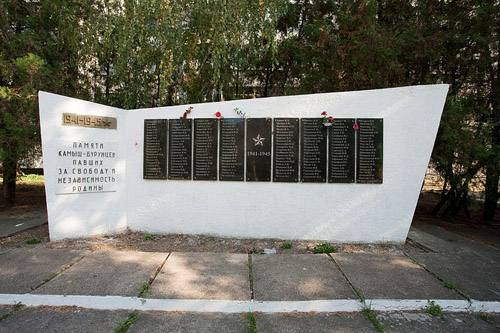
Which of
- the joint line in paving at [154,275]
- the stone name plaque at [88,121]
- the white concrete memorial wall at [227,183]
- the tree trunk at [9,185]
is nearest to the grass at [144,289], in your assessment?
the joint line in paving at [154,275]

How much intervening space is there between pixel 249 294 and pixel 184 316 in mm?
805

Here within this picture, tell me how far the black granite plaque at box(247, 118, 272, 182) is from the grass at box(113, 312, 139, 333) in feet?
10.1

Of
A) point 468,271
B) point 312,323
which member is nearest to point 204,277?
point 312,323

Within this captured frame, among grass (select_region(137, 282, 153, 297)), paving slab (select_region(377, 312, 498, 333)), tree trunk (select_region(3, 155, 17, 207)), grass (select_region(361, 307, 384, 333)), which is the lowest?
paving slab (select_region(377, 312, 498, 333))

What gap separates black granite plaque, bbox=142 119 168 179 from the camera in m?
5.47

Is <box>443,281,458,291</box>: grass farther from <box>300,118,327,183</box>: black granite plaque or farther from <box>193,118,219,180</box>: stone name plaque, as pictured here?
<box>193,118,219,180</box>: stone name plaque

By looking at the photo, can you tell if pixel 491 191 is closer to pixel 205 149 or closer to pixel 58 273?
pixel 205 149

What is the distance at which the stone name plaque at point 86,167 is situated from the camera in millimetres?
4891

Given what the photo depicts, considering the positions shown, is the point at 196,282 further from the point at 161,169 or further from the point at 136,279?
the point at 161,169

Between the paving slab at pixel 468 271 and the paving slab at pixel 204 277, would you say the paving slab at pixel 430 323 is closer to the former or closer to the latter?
the paving slab at pixel 468 271

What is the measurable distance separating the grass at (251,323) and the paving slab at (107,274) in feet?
4.64

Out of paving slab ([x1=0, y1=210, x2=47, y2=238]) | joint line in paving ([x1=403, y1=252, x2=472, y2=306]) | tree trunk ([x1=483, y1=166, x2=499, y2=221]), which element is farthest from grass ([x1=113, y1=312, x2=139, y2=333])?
tree trunk ([x1=483, y1=166, x2=499, y2=221])

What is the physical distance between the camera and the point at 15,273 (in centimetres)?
367

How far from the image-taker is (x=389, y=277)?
3703mm
